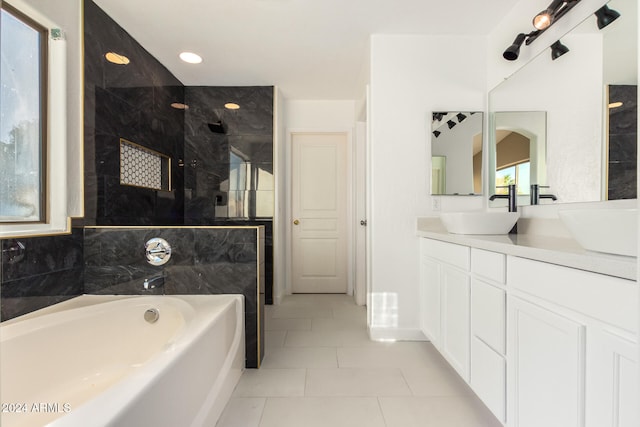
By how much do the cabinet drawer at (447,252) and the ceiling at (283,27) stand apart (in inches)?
63.0

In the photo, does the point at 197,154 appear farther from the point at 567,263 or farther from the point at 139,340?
the point at 567,263

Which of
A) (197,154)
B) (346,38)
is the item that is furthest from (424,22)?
(197,154)

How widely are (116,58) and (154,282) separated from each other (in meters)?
1.66

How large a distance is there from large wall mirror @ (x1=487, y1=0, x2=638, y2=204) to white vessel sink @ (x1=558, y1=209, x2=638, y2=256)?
0.61m

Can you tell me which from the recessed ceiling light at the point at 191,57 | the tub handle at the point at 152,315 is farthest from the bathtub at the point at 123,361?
the recessed ceiling light at the point at 191,57

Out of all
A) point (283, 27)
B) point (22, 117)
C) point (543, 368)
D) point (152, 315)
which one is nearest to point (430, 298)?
point (543, 368)

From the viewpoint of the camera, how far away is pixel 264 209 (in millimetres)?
3061

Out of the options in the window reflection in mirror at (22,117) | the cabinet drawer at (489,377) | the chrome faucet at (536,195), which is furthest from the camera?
the chrome faucet at (536,195)

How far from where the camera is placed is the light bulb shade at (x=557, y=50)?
148 cm

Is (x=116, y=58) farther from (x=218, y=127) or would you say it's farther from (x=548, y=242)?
(x=548, y=242)

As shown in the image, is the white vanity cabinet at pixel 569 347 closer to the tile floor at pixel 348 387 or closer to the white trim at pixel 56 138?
the tile floor at pixel 348 387

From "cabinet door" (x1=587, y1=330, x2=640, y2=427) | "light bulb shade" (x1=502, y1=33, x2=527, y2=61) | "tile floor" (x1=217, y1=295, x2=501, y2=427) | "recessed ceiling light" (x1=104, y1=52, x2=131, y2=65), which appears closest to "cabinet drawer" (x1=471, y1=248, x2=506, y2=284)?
"cabinet door" (x1=587, y1=330, x2=640, y2=427)

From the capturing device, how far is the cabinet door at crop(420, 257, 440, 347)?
1784 mm

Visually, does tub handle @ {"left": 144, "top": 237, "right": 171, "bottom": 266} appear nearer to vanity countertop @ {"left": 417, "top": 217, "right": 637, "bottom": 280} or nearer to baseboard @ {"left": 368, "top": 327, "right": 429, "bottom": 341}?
baseboard @ {"left": 368, "top": 327, "right": 429, "bottom": 341}
